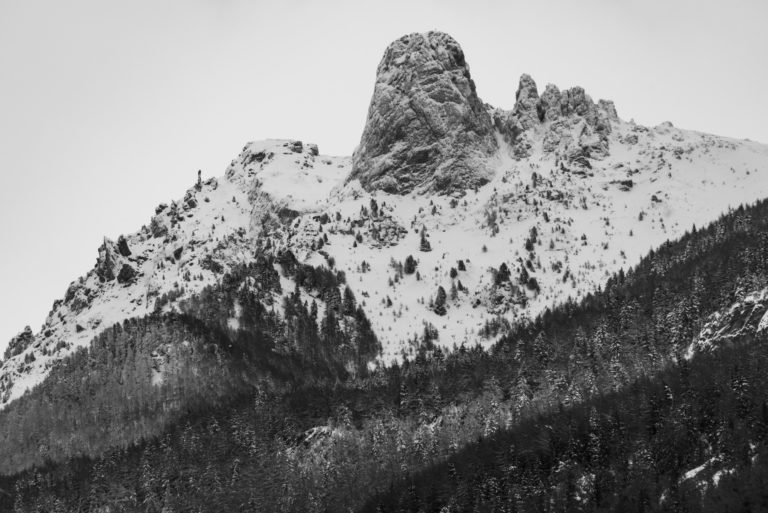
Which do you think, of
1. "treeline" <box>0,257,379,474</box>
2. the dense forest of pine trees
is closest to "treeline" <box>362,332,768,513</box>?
the dense forest of pine trees

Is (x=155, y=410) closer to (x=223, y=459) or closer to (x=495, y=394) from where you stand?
(x=223, y=459)

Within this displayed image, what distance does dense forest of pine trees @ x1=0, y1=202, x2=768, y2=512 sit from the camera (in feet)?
389

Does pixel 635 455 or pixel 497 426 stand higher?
pixel 497 426

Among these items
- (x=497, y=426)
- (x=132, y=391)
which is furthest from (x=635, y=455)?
(x=132, y=391)

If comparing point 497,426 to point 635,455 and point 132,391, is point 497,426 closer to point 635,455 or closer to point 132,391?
point 635,455

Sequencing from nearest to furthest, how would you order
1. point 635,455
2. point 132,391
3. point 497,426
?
point 635,455, point 497,426, point 132,391

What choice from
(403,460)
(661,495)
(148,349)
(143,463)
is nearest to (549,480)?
(661,495)

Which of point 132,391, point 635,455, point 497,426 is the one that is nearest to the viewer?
point 635,455

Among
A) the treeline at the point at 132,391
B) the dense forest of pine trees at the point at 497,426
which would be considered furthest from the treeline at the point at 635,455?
the treeline at the point at 132,391

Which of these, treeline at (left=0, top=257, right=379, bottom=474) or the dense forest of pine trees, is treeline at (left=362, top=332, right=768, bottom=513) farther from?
treeline at (left=0, top=257, right=379, bottom=474)

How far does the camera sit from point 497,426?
14438 cm

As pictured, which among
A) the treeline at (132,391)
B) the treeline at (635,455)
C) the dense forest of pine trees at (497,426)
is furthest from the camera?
the treeline at (132,391)

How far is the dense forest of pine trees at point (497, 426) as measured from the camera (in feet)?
389

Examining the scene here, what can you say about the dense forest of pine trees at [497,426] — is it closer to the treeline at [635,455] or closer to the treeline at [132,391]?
the treeline at [635,455]
